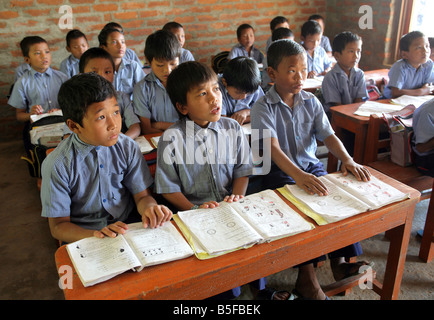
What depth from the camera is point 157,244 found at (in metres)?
1.01

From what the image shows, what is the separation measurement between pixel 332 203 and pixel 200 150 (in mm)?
557

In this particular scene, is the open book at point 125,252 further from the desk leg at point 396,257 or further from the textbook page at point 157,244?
the desk leg at point 396,257

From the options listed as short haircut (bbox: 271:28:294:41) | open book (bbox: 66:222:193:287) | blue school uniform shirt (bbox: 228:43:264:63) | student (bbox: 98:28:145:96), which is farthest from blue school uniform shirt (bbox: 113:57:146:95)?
open book (bbox: 66:222:193:287)

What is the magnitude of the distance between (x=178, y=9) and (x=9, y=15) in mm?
1809

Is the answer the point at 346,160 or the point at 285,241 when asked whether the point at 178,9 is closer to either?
the point at 346,160

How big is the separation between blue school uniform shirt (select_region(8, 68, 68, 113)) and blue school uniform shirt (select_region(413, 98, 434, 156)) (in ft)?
9.13

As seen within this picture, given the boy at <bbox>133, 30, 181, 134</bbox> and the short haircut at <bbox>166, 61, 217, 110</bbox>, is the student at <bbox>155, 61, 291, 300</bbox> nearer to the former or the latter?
the short haircut at <bbox>166, 61, 217, 110</bbox>

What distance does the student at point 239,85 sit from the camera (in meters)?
2.22

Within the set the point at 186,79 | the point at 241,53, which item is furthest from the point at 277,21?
the point at 186,79

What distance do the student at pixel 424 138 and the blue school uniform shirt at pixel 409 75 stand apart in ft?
3.09

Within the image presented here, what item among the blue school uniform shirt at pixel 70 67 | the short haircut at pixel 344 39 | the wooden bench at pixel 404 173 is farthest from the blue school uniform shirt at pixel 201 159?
the blue school uniform shirt at pixel 70 67

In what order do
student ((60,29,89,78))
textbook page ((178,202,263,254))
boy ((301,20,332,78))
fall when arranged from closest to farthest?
textbook page ((178,202,263,254)) → student ((60,29,89,78)) → boy ((301,20,332,78))

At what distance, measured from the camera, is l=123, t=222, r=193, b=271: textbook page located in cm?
95

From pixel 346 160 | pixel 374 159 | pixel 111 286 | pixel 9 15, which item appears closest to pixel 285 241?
pixel 111 286
